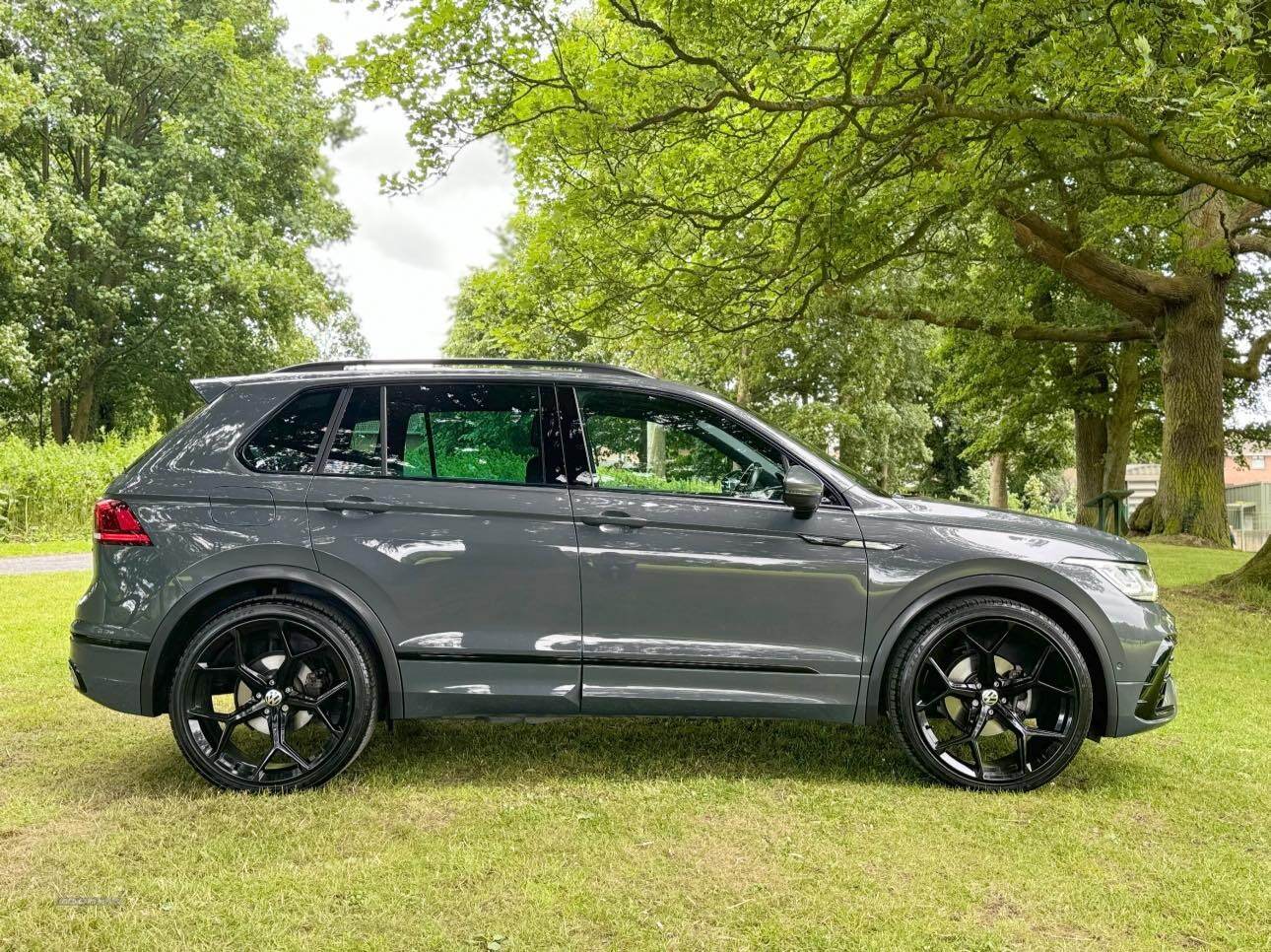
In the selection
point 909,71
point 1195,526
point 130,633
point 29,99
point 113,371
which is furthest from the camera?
point 113,371

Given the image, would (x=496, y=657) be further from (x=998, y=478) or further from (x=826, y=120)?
(x=998, y=478)

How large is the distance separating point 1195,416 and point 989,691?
14.4 meters

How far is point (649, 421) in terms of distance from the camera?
4.20 meters

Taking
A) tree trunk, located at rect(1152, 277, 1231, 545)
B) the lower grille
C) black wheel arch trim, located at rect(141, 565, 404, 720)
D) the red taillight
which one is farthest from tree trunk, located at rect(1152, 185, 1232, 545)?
the red taillight

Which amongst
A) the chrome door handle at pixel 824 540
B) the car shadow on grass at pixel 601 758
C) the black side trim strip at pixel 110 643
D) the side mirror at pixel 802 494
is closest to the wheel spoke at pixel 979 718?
the car shadow on grass at pixel 601 758

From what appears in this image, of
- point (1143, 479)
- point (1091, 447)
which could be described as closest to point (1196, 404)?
point (1091, 447)

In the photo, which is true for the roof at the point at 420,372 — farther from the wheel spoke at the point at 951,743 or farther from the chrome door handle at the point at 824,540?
the wheel spoke at the point at 951,743

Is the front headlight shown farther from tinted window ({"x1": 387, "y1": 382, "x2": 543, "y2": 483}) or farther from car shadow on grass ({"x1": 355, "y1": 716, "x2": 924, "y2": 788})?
tinted window ({"x1": 387, "y1": 382, "x2": 543, "y2": 483})

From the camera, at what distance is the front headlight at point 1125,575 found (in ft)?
13.3

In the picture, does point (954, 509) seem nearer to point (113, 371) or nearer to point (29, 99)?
point (29, 99)

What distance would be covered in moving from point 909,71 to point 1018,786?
7.01 m

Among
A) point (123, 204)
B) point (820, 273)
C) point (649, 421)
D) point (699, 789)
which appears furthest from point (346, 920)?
point (123, 204)

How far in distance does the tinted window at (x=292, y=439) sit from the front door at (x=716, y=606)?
1163 millimetres

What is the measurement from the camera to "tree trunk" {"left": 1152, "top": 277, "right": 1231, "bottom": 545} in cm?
1556
